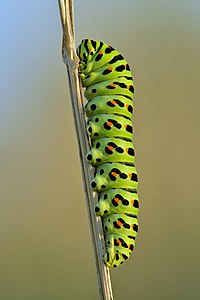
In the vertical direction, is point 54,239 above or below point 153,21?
below

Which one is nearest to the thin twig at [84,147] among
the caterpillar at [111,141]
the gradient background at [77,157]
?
the caterpillar at [111,141]

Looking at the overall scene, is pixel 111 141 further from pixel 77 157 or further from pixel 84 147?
pixel 77 157

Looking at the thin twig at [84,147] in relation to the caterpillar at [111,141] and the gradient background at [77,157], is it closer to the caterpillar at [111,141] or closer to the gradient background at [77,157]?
the caterpillar at [111,141]

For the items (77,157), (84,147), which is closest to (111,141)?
(84,147)

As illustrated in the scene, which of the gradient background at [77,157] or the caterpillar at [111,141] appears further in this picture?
the gradient background at [77,157]

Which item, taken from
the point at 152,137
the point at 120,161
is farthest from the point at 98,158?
the point at 152,137

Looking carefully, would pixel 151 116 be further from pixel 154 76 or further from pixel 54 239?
pixel 54 239

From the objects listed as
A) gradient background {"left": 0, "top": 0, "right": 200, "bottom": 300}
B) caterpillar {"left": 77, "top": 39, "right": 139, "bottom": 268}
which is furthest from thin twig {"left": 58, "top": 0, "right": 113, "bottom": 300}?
gradient background {"left": 0, "top": 0, "right": 200, "bottom": 300}
